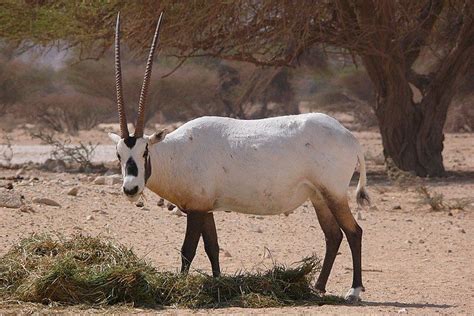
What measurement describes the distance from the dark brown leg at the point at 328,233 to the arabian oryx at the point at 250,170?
0.05 ft

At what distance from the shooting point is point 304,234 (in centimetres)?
1122

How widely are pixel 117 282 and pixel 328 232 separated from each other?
1.79 meters

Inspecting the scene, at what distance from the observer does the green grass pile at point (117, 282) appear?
274 inches

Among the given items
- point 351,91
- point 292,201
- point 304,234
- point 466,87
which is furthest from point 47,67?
point 292,201

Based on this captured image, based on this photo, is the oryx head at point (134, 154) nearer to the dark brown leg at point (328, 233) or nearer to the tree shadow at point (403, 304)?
the dark brown leg at point (328, 233)

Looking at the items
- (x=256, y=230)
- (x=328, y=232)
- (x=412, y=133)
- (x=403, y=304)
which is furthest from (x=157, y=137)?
(x=412, y=133)

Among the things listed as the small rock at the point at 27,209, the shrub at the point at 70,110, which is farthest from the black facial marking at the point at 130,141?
the shrub at the point at 70,110

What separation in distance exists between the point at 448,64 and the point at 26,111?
21405mm

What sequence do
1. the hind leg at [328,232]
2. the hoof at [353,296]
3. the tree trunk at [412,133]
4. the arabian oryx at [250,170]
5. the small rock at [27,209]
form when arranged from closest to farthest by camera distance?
the hoof at [353,296], the arabian oryx at [250,170], the hind leg at [328,232], the small rock at [27,209], the tree trunk at [412,133]

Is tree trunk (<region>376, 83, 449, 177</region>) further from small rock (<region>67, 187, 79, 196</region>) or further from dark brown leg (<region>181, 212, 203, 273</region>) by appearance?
dark brown leg (<region>181, 212, 203, 273</region>)

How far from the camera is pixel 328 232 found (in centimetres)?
807

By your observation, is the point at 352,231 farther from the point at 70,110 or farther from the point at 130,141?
the point at 70,110

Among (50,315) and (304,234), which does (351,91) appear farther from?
(50,315)

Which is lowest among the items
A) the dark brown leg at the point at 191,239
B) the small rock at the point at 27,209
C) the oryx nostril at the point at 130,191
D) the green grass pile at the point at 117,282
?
the small rock at the point at 27,209
